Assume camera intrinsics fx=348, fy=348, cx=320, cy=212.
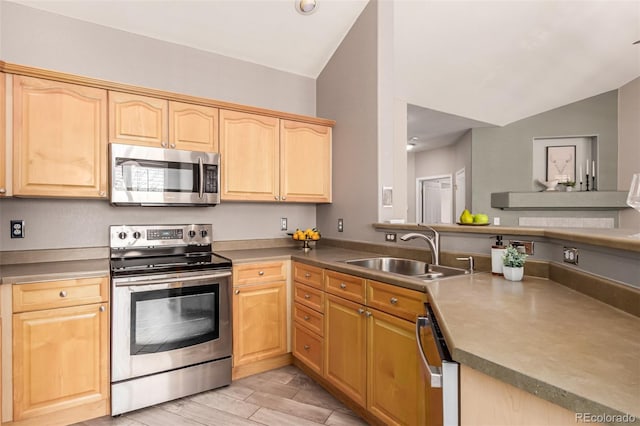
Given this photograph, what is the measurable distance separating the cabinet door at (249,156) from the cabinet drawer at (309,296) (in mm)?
853

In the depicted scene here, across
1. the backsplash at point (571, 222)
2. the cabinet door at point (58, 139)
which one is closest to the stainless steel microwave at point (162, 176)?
the cabinet door at point (58, 139)

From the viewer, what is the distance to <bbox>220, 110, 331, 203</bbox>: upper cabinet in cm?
286

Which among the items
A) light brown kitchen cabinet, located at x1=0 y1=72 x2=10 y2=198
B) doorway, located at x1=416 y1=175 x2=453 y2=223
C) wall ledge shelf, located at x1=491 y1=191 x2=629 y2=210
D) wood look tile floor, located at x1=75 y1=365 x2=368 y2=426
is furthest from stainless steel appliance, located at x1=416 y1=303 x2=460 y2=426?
doorway, located at x1=416 y1=175 x2=453 y2=223

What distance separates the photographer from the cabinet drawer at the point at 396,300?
5.43 feet

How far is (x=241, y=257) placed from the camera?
267 centimetres

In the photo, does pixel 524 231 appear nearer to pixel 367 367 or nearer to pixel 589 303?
pixel 589 303

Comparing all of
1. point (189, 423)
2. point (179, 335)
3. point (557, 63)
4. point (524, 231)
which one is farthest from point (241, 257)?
point (557, 63)

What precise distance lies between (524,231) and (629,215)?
4404mm

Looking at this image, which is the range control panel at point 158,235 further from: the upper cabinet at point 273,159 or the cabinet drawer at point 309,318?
the cabinet drawer at point 309,318

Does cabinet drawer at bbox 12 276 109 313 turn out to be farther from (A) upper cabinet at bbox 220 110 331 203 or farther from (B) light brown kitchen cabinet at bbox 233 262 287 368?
(A) upper cabinet at bbox 220 110 331 203

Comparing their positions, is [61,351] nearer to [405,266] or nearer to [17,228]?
[17,228]

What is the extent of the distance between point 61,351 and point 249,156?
1816mm

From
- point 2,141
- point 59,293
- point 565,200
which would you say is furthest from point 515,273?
point 565,200

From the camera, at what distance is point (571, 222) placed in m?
5.21
